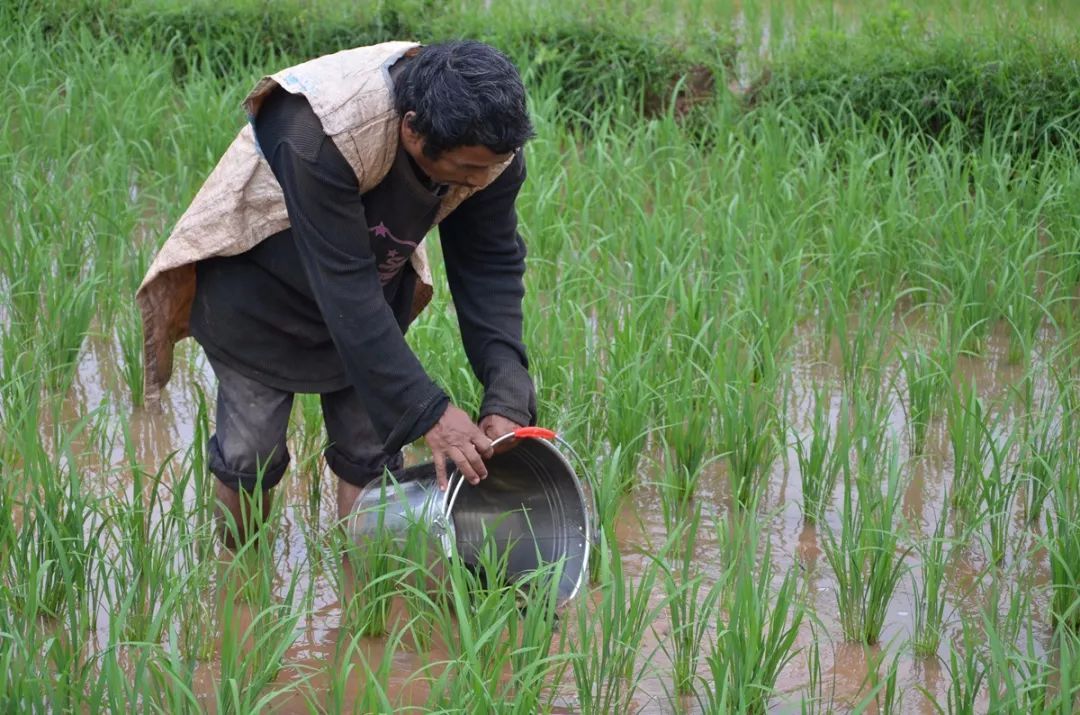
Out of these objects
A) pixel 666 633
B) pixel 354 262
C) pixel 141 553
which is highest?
pixel 354 262

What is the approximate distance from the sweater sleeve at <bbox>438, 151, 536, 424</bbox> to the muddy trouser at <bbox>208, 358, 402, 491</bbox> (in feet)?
0.88

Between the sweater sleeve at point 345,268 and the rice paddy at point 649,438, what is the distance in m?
0.31

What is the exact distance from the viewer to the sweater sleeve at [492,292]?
2.77m

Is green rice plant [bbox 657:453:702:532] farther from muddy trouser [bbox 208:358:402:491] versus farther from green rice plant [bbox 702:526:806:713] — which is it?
muddy trouser [bbox 208:358:402:491]

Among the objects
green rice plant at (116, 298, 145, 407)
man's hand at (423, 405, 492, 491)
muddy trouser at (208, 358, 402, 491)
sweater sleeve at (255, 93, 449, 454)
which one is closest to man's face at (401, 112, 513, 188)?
sweater sleeve at (255, 93, 449, 454)

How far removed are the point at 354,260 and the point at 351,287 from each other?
0.05 meters

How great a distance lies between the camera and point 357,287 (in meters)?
2.50

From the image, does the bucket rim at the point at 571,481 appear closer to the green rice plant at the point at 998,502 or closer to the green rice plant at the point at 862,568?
the green rice plant at the point at 862,568

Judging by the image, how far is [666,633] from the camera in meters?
2.80

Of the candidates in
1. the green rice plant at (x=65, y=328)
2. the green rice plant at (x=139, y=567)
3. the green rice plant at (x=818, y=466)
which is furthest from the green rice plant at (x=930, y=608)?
the green rice plant at (x=65, y=328)

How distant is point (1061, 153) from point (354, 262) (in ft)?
11.1

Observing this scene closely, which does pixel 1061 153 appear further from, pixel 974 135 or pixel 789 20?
pixel 789 20

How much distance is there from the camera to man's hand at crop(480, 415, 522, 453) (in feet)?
8.91

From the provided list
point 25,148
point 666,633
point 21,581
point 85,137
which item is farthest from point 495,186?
point 85,137
